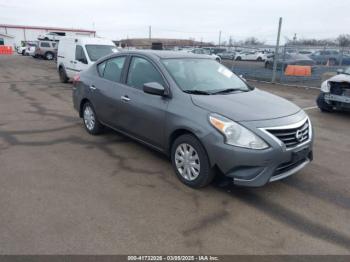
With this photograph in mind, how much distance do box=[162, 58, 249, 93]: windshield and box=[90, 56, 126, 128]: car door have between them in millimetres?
1006

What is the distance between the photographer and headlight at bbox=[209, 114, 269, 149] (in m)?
3.70

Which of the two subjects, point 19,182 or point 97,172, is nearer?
point 19,182

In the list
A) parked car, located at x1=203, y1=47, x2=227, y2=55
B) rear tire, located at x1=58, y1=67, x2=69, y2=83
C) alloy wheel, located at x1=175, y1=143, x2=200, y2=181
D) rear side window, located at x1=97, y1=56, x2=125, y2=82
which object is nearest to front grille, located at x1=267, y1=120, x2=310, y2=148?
alloy wheel, located at x1=175, y1=143, x2=200, y2=181

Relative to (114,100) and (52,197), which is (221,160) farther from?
(114,100)

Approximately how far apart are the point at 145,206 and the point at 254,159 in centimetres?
131

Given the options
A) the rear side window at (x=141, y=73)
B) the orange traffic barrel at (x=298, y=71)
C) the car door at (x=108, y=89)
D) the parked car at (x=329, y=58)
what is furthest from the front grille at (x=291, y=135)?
the parked car at (x=329, y=58)

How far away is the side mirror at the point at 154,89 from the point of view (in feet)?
14.4

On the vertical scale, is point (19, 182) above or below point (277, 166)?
below

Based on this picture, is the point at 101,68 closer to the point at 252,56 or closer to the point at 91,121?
the point at 91,121

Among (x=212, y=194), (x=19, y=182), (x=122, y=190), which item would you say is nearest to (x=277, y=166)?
(x=212, y=194)

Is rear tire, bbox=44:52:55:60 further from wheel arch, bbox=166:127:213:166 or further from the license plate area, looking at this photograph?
the license plate area

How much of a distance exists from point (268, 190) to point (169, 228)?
1527mm

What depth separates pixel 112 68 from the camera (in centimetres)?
574

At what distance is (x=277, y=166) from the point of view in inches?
150
